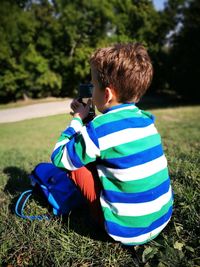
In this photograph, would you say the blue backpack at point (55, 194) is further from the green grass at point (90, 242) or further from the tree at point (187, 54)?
the tree at point (187, 54)

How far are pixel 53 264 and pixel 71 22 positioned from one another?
2488 centimetres

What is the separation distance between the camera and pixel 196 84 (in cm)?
1867

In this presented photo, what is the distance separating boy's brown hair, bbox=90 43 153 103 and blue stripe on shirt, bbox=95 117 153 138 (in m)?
0.20

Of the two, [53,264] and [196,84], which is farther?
[196,84]

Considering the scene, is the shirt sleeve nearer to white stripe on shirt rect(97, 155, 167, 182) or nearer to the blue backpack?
white stripe on shirt rect(97, 155, 167, 182)

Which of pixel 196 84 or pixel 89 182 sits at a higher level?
pixel 89 182

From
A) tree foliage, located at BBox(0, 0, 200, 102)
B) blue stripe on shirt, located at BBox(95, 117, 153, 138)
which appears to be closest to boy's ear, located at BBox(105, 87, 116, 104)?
blue stripe on shirt, located at BBox(95, 117, 153, 138)

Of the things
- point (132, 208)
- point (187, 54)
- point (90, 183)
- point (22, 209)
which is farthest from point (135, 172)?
point (187, 54)

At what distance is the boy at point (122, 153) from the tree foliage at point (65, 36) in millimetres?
19722

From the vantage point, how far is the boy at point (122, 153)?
6.23ft

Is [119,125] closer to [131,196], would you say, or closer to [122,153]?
[122,153]

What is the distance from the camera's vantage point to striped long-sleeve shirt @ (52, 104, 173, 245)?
1.89 m

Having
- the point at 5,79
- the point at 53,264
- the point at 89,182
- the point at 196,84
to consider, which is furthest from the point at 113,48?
the point at 5,79

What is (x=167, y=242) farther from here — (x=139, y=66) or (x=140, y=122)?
(x=139, y=66)
